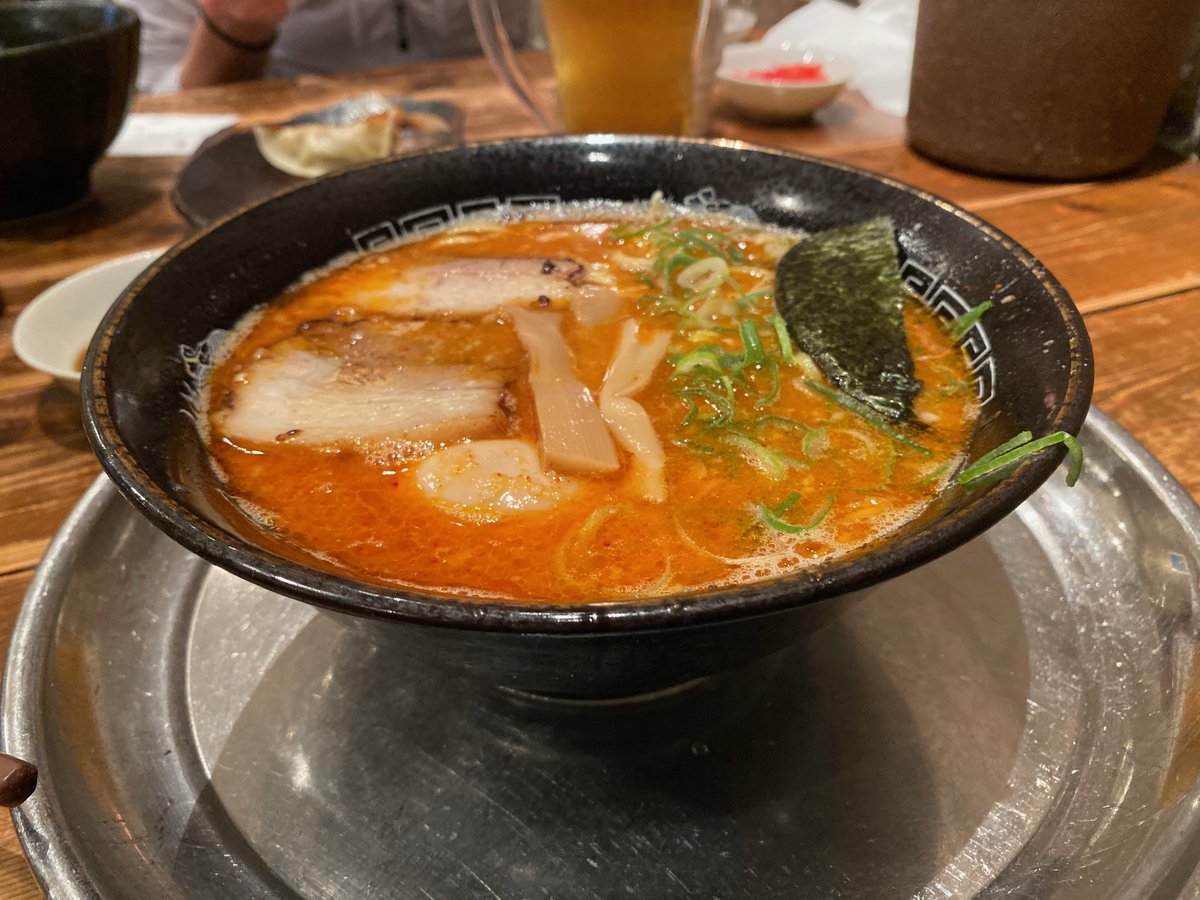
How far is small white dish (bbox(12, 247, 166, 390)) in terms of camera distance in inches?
67.6

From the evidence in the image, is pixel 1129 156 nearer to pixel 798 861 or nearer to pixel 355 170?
pixel 355 170

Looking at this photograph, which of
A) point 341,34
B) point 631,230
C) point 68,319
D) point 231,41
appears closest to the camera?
point 631,230

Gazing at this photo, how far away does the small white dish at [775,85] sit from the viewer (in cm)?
295

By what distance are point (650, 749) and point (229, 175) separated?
2077mm

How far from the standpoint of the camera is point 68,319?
1.91 metres

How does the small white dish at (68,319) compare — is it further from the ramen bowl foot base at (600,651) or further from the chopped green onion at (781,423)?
the chopped green onion at (781,423)

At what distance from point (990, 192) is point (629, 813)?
2242 mm

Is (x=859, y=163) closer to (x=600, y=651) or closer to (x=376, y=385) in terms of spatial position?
(x=376, y=385)

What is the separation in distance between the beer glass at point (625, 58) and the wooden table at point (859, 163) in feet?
1.37

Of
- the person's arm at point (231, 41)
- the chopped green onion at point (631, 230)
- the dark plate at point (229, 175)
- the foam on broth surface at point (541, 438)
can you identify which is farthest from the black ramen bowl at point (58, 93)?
the chopped green onion at point (631, 230)

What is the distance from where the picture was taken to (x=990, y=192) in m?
2.55

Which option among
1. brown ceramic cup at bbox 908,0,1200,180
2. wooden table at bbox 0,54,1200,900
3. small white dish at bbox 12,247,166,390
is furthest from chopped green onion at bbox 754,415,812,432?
brown ceramic cup at bbox 908,0,1200,180

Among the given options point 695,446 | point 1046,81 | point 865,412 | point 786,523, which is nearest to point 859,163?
point 1046,81

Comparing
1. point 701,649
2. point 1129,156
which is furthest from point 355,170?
point 1129,156
